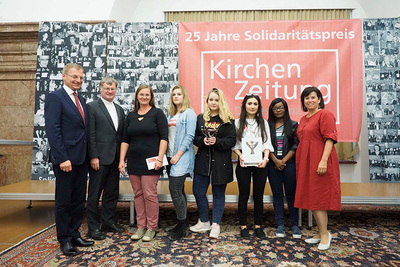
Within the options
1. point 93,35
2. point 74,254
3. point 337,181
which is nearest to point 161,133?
point 74,254

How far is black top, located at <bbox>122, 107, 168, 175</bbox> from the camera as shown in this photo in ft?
8.18

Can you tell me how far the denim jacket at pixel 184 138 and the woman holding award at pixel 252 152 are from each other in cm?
46

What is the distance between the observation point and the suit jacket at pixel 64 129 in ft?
7.08

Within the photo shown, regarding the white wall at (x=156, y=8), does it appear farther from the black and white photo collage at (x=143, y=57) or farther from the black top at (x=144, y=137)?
the black top at (x=144, y=137)

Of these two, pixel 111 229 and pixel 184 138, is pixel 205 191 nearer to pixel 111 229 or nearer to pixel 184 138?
pixel 184 138

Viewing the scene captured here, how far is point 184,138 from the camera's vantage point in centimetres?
252

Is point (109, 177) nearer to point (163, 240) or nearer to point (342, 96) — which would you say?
point (163, 240)

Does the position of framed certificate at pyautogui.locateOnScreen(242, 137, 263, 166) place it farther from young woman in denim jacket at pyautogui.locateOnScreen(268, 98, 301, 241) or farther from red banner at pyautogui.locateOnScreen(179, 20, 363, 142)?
red banner at pyautogui.locateOnScreen(179, 20, 363, 142)

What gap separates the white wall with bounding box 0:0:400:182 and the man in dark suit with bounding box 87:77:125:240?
2.62 meters

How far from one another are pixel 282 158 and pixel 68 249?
2057mm

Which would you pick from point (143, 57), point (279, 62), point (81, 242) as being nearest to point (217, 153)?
point (81, 242)

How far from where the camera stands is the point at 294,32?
364 cm

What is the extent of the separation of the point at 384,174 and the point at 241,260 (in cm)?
319

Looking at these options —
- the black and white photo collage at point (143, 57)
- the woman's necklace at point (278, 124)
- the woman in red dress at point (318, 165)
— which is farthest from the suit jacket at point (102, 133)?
the woman in red dress at point (318, 165)
